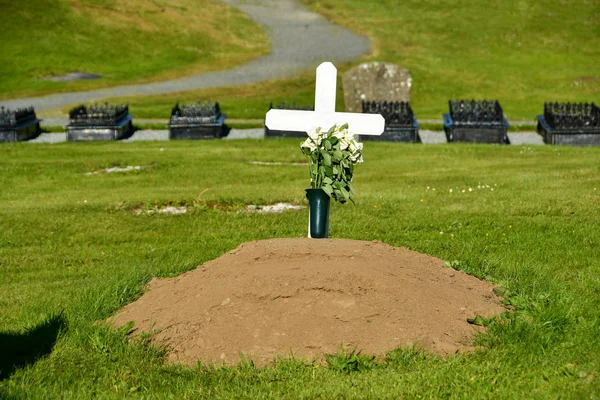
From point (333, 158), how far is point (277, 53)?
36.1 meters

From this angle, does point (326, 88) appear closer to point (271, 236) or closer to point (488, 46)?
point (271, 236)

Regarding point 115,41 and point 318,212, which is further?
point 115,41

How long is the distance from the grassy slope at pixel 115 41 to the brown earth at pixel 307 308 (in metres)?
30.0

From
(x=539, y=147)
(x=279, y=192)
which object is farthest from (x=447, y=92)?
(x=279, y=192)

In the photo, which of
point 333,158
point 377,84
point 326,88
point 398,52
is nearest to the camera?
point 333,158

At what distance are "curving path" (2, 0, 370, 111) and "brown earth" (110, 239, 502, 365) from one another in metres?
25.8

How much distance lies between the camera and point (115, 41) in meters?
45.1

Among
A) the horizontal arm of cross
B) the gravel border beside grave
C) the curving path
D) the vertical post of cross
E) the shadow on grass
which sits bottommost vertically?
the shadow on grass

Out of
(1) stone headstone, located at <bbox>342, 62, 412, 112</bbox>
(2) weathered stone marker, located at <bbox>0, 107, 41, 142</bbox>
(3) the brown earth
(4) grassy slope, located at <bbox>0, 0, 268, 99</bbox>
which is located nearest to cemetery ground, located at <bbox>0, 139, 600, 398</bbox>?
(3) the brown earth

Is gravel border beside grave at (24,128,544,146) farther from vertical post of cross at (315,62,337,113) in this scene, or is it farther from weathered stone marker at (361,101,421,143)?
vertical post of cross at (315,62,337,113)

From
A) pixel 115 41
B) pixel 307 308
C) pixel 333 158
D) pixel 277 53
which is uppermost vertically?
pixel 115 41

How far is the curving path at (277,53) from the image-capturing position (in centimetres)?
3484

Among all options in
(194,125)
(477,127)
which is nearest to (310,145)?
(477,127)

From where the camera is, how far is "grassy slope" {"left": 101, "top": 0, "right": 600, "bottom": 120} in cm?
3341
